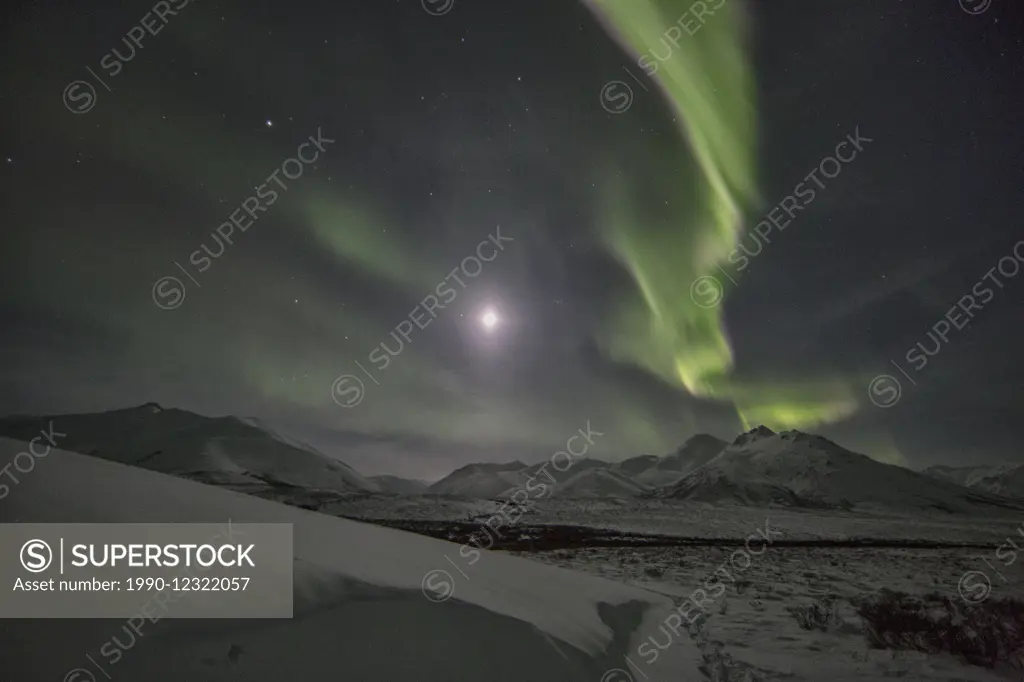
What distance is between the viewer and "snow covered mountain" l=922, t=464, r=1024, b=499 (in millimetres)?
80312

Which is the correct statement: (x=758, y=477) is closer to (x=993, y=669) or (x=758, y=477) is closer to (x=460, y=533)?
(x=460, y=533)

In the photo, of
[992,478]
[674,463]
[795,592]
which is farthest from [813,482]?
[795,592]

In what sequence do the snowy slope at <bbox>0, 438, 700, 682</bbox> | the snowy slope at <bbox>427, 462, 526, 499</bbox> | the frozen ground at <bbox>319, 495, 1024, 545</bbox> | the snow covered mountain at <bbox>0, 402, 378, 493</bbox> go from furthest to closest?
the snowy slope at <bbox>427, 462, 526, 499</bbox> → the snow covered mountain at <bbox>0, 402, 378, 493</bbox> → the frozen ground at <bbox>319, 495, 1024, 545</bbox> → the snowy slope at <bbox>0, 438, 700, 682</bbox>

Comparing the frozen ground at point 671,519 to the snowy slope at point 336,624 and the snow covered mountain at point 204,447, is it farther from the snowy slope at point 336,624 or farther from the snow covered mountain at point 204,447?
the snow covered mountain at point 204,447

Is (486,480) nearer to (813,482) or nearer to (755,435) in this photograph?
(813,482)

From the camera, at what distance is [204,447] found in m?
86.7

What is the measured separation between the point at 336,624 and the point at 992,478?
13574cm

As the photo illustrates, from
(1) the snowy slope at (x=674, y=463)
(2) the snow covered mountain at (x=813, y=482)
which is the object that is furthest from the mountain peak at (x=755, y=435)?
(1) the snowy slope at (x=674, y=463)

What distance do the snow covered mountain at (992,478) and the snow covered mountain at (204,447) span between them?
311 ft

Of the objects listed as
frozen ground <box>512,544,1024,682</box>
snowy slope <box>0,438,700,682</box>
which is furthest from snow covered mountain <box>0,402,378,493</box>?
snowy slope <box>0,438,700,682</box>

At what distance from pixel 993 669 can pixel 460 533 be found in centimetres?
1847

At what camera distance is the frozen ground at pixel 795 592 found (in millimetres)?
6316

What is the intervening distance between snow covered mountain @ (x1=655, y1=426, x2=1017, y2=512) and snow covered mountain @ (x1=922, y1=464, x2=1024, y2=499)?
6833 mm

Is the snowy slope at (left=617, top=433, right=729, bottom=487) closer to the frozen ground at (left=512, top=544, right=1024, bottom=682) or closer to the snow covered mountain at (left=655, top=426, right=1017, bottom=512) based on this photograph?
the snow covered mountain at (left=655, top=426, right=1017, bottom=512)
